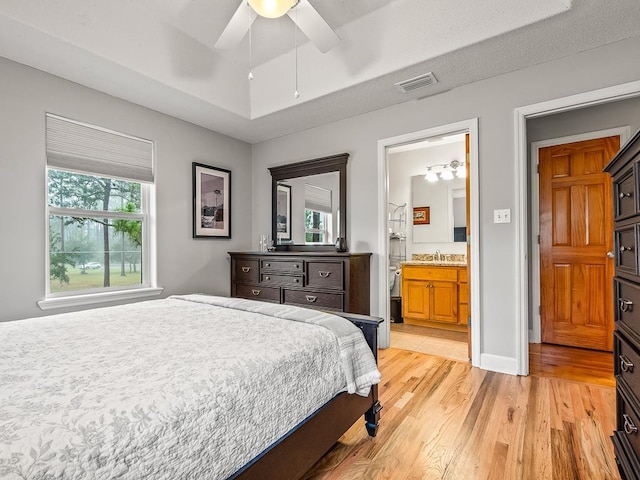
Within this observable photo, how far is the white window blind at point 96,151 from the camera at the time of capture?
8.74ft

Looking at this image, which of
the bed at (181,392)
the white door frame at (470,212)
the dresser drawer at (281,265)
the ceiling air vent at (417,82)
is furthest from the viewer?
the dresser drawer at (281,265)

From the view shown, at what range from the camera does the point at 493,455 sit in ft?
5.41

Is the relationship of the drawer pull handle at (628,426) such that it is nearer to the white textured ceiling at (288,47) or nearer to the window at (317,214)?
the white textured ceiling at (288,47)

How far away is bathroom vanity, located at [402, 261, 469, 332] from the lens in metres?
3.92

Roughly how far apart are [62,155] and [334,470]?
2992 mm

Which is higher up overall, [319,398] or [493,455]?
[319,398]

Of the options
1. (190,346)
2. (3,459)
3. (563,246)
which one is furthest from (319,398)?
(563,246)

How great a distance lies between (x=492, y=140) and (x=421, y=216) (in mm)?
2119

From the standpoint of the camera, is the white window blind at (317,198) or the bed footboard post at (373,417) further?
the white window blind at (317,198)

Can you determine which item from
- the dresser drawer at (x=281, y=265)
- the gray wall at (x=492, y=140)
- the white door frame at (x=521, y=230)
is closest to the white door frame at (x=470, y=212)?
the gray wall at (x=492, y=140)

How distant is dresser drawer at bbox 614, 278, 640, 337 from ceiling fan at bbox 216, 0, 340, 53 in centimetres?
199

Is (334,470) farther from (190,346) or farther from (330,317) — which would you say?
(190,346)

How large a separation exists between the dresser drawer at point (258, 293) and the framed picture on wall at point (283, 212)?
70 centimetres

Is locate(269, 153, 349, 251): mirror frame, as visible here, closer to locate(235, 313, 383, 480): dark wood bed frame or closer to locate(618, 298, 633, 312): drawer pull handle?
locate(235, 313, 383, 480): dark wood bed frame
